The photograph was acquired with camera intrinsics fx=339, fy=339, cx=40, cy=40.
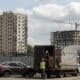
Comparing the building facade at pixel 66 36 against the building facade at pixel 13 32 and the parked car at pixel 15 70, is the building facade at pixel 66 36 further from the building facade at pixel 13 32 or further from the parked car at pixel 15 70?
the parked car at pixel 15 70

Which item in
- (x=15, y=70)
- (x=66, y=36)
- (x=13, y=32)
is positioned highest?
(x=13, y=32)

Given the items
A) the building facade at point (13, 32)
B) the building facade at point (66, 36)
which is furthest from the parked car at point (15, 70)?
the building facade at point (13, 32)

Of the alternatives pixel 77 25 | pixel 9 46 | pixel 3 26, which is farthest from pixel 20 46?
pixel 77 25

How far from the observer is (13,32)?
10931 centimetres

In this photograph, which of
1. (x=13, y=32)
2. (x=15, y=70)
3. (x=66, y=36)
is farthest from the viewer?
(x=13, y=32)

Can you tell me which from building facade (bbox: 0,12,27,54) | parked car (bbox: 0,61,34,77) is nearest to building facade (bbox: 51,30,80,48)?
building facade (bbox: 0,12,27,54)

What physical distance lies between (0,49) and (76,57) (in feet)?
246

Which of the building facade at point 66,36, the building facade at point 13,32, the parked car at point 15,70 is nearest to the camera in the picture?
the parked car at point 15,70

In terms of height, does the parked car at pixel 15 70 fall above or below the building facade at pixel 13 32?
below

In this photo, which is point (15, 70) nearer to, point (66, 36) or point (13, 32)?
point (66, 36)

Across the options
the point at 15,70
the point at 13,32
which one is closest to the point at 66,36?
the point at 13,32

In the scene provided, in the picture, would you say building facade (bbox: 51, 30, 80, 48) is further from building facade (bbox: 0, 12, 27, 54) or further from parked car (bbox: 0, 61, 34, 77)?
parked car (bbox: 0, 61, 34, 77)

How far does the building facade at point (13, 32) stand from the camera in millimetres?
107312

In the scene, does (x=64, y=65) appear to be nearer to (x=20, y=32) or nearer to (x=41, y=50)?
(x=41, y=50)
